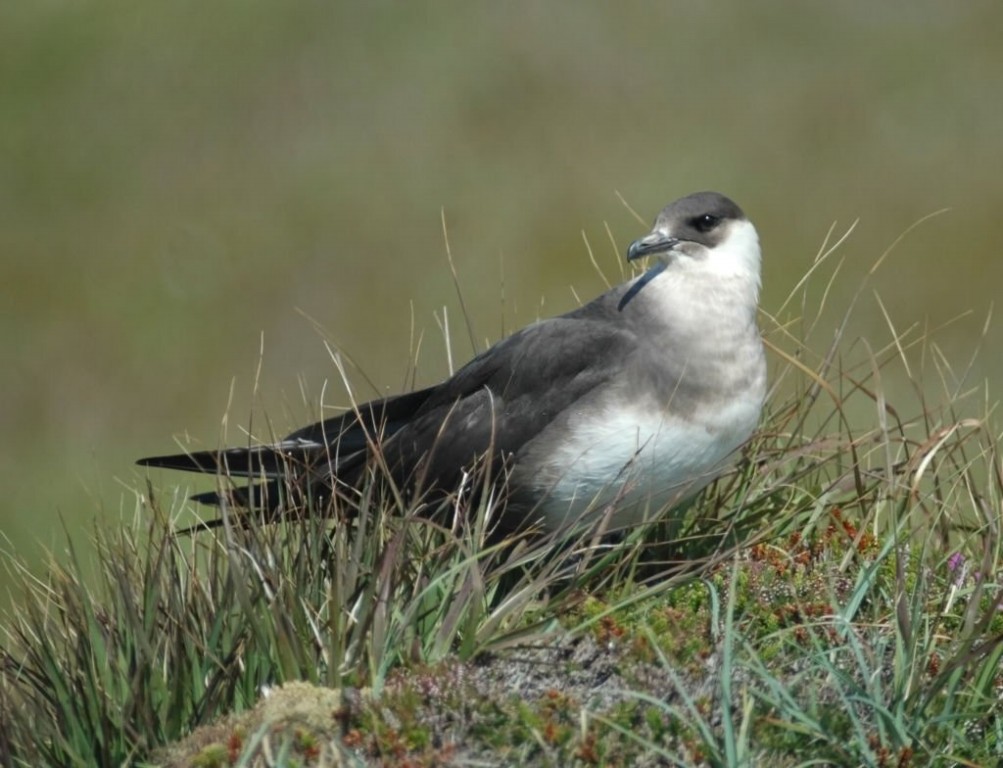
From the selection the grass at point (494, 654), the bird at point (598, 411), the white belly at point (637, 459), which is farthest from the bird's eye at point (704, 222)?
the grass at point (494, 654)

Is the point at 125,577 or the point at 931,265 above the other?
the point at 125,577

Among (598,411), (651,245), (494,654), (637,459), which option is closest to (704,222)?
(651,245)

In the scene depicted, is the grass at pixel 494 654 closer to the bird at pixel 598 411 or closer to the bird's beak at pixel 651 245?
the bird at pixel 598 411

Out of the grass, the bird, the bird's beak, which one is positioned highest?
the bird's beak

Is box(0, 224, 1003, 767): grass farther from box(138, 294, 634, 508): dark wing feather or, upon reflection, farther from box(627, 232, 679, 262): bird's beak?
box(627, 232, 679, 262): bird's beak

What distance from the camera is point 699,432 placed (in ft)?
15.9

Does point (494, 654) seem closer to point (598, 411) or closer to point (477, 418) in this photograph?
point (598, 411)

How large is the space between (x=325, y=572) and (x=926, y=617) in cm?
153

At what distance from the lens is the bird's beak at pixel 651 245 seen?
5.13 m

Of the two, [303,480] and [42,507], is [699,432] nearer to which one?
[303,480]

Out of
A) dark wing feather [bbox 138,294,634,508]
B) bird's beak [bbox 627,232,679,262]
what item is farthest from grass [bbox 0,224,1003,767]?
bird's beak [bbox 627,232,679,262]

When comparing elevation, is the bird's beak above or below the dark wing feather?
above

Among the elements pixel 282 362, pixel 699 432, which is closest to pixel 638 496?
pixel 699 432

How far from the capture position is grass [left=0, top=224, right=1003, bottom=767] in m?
3.76
